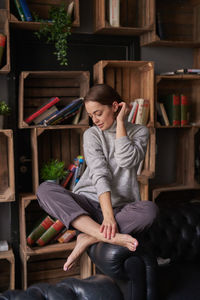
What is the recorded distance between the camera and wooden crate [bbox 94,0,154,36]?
2.87 metres

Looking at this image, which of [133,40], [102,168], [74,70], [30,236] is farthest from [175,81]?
[30,236]

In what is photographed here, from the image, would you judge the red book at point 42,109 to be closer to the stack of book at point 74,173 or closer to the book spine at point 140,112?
the stack of book at point 74,173

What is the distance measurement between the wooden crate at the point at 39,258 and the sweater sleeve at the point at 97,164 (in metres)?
0.86

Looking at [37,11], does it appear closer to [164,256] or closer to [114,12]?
[114,12]

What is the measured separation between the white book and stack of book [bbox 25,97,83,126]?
666mm

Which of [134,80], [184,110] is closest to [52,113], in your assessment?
[134,80]

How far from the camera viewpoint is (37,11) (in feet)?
9.45

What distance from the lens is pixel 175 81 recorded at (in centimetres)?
336

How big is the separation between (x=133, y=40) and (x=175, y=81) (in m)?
0.54

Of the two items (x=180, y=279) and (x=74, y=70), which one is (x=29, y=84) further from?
(x=180, y=279)

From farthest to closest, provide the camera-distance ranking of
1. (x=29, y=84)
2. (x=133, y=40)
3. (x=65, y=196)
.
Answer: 1. (x=133, y=40)
2. (x=29, y=84)
3. (x=65, y=196)

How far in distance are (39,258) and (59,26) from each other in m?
1.92

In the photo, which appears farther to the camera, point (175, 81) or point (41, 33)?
point (175, 81)

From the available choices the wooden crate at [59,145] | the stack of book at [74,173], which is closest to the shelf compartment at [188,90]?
the wooden crate at [59,145]
